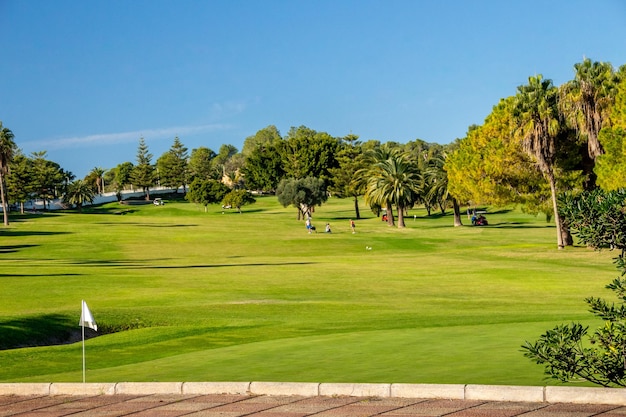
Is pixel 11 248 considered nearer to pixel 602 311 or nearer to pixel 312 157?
pixel 602 311

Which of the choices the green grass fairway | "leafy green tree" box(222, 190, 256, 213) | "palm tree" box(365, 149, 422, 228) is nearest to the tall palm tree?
"palm tree" box(365, 149, 422, 228)

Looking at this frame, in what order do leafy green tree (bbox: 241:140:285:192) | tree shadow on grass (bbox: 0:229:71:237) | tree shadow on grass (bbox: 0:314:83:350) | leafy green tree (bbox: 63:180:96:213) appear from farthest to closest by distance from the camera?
leafy green tree (bbox: 241:140:285:192)
leafy green tree (bbox: 63:180:96:213)
tree shadow on grass (bbox: 0:229:71:237)
tree shadow on grass (bbox: 0:314:83:350)

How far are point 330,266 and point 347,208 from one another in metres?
101

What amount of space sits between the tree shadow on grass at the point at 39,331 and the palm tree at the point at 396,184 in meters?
74.6

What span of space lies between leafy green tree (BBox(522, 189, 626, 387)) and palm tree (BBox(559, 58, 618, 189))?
5186cm

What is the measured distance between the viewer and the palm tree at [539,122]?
62500 millimetres

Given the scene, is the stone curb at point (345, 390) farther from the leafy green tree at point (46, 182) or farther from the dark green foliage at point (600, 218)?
the leafy green tree at point (46, 182)

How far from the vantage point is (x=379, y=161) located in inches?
4321

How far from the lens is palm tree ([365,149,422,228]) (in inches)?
4018

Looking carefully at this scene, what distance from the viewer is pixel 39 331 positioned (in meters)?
27.2

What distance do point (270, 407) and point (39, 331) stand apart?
16496 millimetres

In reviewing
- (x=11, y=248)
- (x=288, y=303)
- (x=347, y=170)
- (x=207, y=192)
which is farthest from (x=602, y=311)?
(x=207, y=192)

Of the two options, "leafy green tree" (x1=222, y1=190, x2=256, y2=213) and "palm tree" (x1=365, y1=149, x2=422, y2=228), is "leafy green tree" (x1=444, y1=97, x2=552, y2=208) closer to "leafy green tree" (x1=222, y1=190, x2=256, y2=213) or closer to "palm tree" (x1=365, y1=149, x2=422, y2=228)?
"palm tree" (x1=365, y1=149, x2=422, y2=228)

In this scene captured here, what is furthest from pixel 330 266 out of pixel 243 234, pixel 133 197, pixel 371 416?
pixel 133 197
